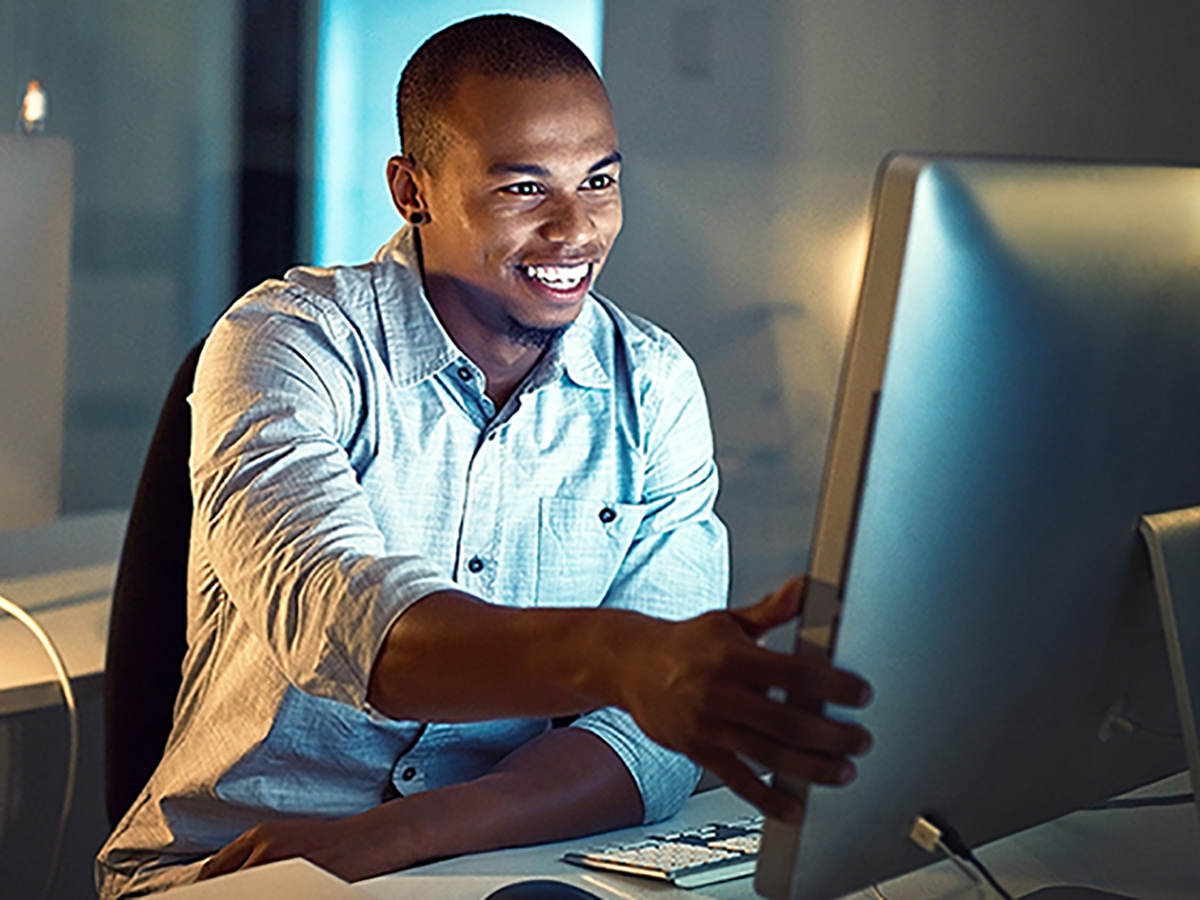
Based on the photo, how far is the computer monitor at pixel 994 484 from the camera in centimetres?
59

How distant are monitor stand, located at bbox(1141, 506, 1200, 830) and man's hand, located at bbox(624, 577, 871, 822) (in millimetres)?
211

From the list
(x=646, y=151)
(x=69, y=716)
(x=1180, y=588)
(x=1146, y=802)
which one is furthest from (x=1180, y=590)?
(x=646, y=151)

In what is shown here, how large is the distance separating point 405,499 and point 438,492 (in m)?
0.03

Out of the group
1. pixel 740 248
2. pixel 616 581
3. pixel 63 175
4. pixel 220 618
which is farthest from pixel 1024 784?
pixel 740 248

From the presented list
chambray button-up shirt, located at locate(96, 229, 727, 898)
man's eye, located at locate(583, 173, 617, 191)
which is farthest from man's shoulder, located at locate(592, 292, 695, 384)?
man's eye, located at locate(583, 173, 617, 191)

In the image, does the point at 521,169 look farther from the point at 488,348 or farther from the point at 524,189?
the point at 488,348

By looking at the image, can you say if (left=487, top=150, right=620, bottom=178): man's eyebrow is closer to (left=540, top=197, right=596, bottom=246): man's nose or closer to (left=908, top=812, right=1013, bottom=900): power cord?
(left=540, top=197, right=596, bottom=246): man's nose

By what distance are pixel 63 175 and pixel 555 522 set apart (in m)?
0.66

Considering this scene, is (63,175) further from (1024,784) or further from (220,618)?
(1024,784)

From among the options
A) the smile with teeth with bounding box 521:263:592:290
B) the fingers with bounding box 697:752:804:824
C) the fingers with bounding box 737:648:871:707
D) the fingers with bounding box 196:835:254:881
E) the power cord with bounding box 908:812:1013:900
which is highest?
the smile with teeth with bounding box 521:263:592:290

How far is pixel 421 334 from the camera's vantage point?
1.28 metres

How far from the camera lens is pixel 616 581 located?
52.5 inches

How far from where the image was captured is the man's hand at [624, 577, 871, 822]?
610 millimetres

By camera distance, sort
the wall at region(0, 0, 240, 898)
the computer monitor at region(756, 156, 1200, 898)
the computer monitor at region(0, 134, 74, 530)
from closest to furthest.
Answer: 1. the computer monitor at region(756, 156, 1200, 898)
2. the computer monitor at region(0, 134, 74, 530)
3. the wall at region(0, 0, 240, 898)
